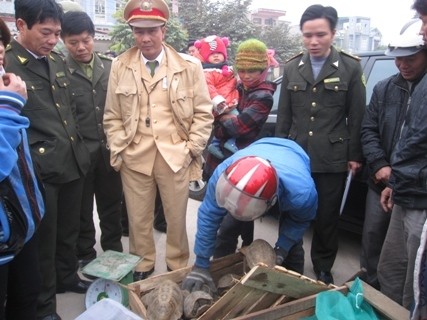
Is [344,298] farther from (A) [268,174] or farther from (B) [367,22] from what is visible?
(B) [367,22]

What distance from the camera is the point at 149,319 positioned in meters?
2.34

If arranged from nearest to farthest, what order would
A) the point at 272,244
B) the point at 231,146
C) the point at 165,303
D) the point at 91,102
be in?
the point at 165,303 → the point at 91,102 → the point at 231,146 → the point at 272,244

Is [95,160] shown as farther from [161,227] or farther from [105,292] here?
[161,227]

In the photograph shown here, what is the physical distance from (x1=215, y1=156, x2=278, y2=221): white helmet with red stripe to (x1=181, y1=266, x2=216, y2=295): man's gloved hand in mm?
551

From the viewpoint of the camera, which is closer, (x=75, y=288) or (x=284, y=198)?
(x=284, y=198)

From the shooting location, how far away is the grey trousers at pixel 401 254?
2135 mm

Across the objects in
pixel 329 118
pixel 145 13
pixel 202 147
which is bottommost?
pixel 202 147

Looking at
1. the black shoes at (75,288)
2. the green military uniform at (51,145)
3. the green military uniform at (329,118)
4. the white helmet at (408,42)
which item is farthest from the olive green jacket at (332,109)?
the black shoes at (75,288)

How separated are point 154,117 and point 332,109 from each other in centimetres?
118

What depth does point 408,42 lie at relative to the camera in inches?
97.0

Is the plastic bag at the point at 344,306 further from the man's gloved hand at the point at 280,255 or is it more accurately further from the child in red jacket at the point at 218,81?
the child in red jacket at the point at 218,81

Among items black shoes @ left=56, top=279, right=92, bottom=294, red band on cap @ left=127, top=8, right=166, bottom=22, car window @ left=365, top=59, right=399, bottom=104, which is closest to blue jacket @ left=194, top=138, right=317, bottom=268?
black shoes @ left=56, top=279, right=92, bottom=294

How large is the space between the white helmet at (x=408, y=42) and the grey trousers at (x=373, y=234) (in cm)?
88

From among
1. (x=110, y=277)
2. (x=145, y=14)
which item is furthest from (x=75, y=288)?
(x=145, y=14)
